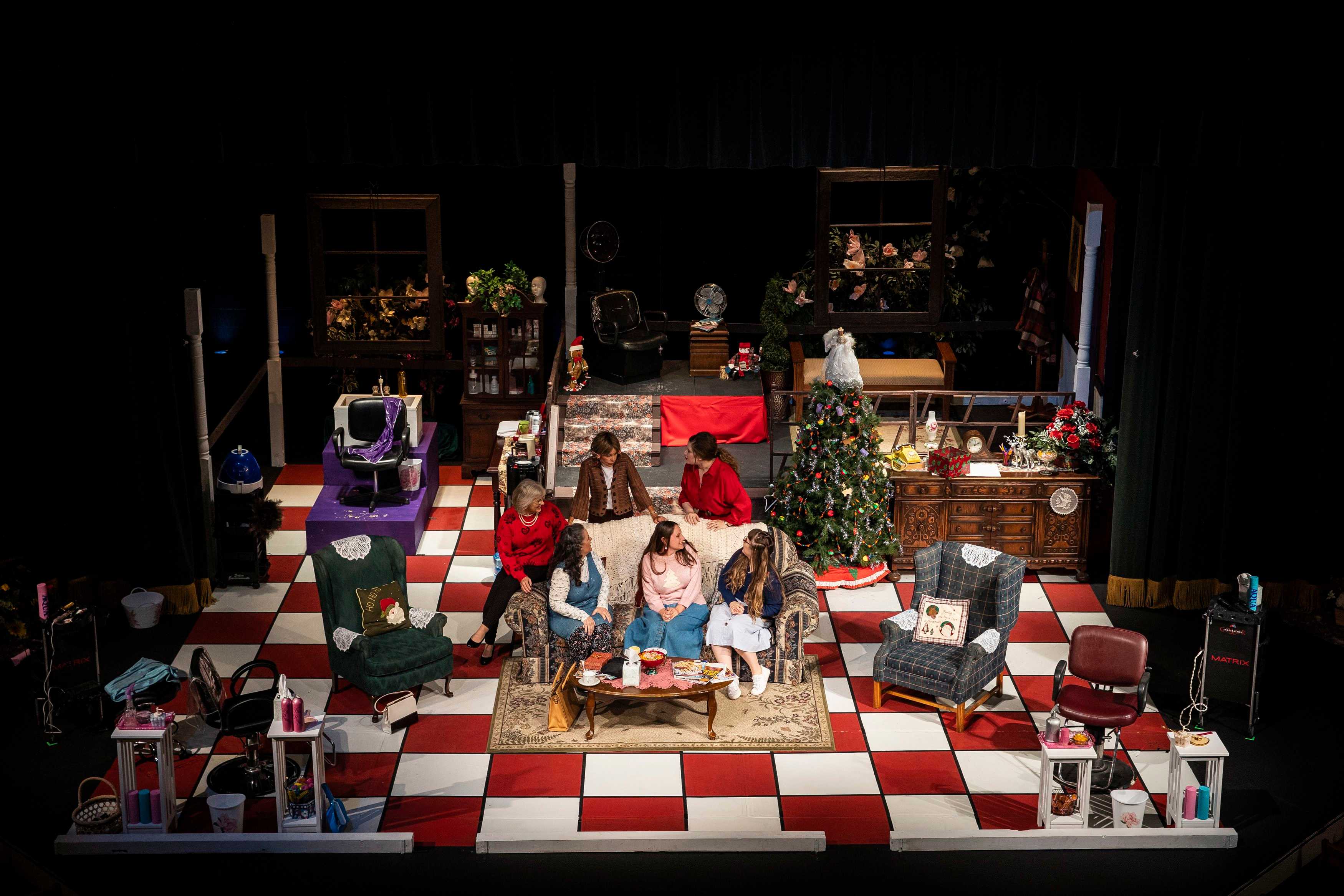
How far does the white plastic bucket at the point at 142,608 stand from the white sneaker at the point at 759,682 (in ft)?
13.0

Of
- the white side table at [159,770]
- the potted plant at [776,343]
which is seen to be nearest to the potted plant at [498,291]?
the potted plant at [776,343]

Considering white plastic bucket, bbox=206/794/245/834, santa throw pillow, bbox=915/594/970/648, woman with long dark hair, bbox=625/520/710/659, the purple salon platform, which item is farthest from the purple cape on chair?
santa throw pillow, bbox=915/594/970/648

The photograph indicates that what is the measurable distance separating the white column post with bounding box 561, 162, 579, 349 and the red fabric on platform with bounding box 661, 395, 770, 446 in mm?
1070

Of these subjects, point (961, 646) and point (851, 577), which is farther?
point (851, 577)

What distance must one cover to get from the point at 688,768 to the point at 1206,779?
2.66 meters

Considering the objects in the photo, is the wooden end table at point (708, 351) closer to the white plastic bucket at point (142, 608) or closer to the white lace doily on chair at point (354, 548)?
the white lace doily on chair at point (354, 548)

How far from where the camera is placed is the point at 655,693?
317 inches

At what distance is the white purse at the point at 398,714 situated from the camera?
835cm

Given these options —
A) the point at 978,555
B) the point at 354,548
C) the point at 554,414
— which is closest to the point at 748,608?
the point at 978,555

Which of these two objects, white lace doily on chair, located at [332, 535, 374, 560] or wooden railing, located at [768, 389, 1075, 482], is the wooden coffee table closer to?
white lace doily on chair, located at [332, 535, 374, 560]

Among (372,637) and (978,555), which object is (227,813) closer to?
(372,637)

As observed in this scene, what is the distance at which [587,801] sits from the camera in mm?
7699

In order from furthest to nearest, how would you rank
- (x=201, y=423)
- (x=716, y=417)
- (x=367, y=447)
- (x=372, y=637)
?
(x=716, y=417), (x=367, y=447), (x=201, y=423), (x=372, y=637)

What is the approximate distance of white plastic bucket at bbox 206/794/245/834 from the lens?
23.9ft
